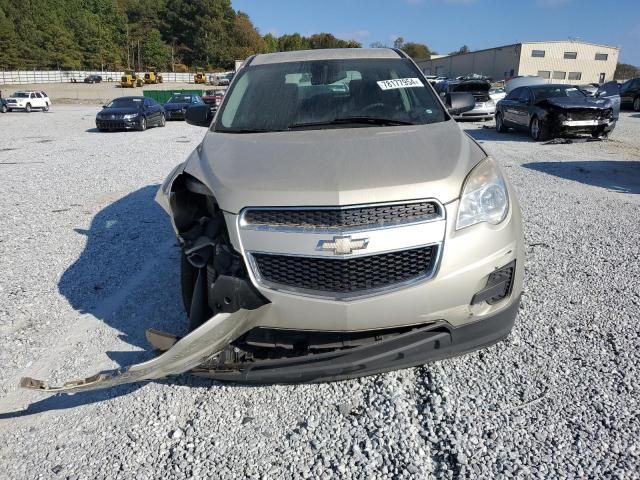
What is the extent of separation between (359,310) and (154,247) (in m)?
3.35

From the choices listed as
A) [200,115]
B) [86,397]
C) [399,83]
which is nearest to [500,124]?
[399,83]

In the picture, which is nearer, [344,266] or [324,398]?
[344,266]

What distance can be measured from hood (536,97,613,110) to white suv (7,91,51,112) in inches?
1318

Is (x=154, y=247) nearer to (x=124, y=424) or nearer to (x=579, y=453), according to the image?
(x=124, y=424)

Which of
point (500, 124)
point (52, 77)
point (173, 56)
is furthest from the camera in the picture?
point (173, 56)

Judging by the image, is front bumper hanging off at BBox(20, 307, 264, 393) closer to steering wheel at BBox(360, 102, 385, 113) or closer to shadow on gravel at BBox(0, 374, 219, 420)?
shadow on gravel at BBox(0, 374, 219, 420)

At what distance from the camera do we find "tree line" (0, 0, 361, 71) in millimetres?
90688

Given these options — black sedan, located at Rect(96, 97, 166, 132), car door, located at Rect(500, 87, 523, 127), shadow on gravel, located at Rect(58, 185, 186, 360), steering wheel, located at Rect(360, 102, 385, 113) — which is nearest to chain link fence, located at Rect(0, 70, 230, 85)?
black sedan, located at Rect(96, 97, 166, 132)

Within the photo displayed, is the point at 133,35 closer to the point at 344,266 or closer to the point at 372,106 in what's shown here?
the point at 372,106

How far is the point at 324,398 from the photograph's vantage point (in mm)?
2535

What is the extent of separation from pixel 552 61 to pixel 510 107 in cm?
6304

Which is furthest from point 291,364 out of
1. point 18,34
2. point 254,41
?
point 254,41

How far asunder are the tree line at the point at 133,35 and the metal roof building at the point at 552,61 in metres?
31.3

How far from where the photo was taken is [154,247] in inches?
194
